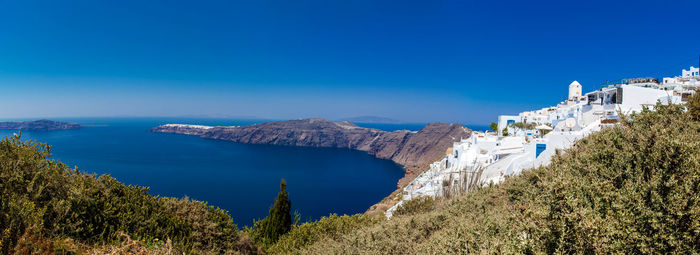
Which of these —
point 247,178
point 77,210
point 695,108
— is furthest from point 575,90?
point 247,178

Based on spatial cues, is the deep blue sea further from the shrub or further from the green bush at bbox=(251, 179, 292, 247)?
the shrub

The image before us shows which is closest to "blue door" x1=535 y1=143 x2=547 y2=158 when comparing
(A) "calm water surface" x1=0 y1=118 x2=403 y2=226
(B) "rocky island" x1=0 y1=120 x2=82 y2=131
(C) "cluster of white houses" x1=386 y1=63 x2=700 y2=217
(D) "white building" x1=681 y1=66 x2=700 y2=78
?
(C) "cluster of white houses" x1=386 y1=63 x2=700 y2=217

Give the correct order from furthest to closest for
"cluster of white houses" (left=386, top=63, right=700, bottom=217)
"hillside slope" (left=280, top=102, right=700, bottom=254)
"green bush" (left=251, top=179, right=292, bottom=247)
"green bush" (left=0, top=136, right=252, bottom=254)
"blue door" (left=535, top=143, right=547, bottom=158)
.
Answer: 1. "blue door" (left=535, top=143, right=547, bottom=158)
2. "cluster of white houses" (left=386, top=63, right=700, bottom=217)
3. "green bush" (left=251, top=179, right=292, bottom=247)
4. "green bush" (left=0, top=136, right=252, bottom=254)
5. "hillside slope" (left=280, top=102, right=700, bottom=254)

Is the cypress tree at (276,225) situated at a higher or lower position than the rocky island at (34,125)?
lower

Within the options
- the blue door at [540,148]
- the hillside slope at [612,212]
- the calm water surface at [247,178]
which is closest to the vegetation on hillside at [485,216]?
the hillside slope at [612,212]

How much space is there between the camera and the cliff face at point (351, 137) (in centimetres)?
9719

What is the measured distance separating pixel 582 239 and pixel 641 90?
2779cm

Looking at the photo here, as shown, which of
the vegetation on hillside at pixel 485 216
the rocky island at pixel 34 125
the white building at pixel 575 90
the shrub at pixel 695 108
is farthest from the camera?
the rocky island at pixel 34 125

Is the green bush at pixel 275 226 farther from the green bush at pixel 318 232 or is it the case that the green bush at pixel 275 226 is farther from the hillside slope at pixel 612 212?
the hillside slope at pixel 612 212

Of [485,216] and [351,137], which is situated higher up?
[485,216]

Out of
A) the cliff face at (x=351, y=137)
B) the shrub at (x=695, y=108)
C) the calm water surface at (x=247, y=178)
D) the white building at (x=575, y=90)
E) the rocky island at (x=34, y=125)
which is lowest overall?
the calm water surface at (x=247, y=178)

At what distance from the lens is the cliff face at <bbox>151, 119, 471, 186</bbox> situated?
97.2m

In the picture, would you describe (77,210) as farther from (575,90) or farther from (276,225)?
(575,90)

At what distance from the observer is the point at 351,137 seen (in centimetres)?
14388
